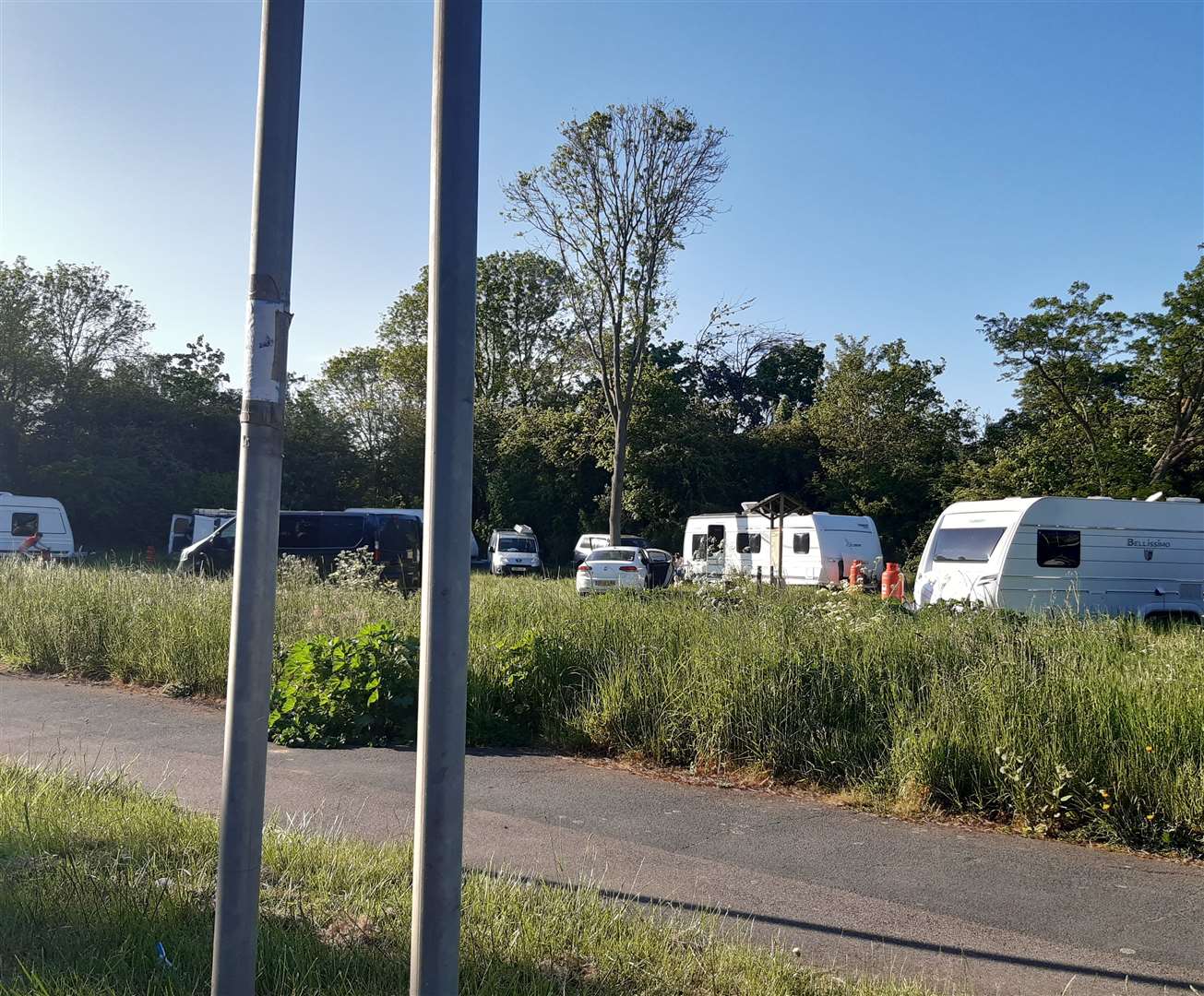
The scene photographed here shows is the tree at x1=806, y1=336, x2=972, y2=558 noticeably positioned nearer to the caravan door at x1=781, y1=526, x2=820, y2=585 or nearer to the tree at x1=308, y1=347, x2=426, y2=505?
the caravan door at x1=781, y1=526, x2=820, y2=585

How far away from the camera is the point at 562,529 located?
47.2 metres

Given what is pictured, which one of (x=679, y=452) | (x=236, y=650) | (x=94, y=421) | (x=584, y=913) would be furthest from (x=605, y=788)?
(x=94, y=421)

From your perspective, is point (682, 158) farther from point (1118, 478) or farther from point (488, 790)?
point (488, 790)

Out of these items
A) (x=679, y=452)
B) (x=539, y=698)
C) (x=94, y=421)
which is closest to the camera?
(x=539, y=698)

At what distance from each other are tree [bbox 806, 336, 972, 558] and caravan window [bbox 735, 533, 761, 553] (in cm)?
1211

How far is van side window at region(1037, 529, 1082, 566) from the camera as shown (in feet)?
55.9

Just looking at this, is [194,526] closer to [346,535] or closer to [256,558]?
[346,535]

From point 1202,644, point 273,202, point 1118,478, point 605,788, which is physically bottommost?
point 605,788

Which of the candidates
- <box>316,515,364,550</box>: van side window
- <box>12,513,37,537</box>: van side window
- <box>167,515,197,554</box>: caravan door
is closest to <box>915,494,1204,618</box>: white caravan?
<box>316,515,364,550</box>: van side window

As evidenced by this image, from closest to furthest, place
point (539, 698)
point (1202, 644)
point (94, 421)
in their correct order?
1. point (1202, 644)
2. point (539, 698)
3. point (94, 421)

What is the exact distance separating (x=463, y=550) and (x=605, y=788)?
5328mm

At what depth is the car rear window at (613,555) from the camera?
92.5ft

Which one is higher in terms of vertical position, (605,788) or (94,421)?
(94,421)

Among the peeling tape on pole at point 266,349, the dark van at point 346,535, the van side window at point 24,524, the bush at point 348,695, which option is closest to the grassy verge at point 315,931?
the peeling tape on pole at point 266,349
